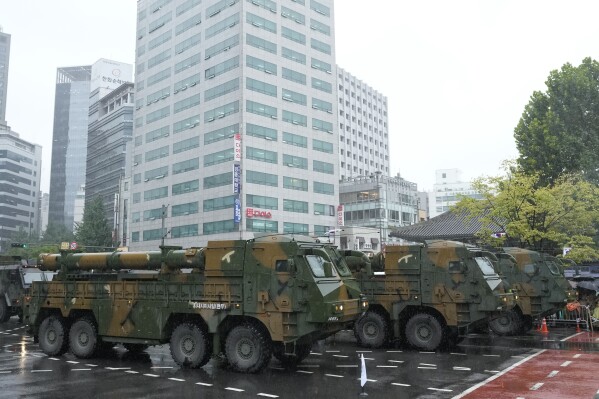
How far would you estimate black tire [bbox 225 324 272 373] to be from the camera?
43.4 ft

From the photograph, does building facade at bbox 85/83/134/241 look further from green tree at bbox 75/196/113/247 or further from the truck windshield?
the truck windshield

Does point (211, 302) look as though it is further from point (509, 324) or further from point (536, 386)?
point (509, 324)

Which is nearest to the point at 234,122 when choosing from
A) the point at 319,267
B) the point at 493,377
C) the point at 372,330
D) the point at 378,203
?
the point at 378,203

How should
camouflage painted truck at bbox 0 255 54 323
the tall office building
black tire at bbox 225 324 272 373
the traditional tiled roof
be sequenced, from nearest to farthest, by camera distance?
black tire at bbox 225 324 272 373 → camouflage painted truck at bbox 0 255 54 323 → the traditional tiled roof → the tall office building

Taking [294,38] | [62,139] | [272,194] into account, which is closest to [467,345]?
[272,194]

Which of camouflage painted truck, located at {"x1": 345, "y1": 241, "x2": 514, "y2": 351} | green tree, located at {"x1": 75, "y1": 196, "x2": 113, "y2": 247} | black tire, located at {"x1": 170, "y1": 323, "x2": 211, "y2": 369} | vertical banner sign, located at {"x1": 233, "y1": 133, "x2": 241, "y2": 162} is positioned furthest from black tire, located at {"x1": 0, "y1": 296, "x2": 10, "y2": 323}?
green tree, located at {"x1": 75, "y1": 196, "x2": 113, "y2": 247}

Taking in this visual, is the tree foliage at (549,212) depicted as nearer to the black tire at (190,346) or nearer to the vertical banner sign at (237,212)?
the black tire at (190,346)

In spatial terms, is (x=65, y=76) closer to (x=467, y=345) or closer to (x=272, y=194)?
(x=272, y=194)

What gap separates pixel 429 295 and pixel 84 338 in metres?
10.8

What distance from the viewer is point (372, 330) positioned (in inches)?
713

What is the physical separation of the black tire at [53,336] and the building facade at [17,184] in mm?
121690

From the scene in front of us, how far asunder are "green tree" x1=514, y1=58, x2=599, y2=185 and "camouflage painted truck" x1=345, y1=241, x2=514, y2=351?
21.1 metres

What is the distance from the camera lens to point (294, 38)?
65938 millimetres

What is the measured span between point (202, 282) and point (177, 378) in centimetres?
257
